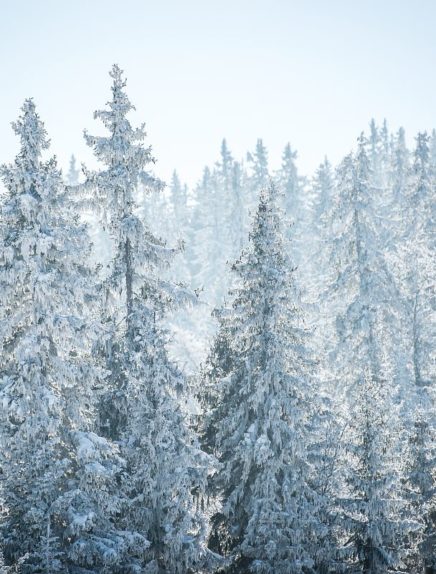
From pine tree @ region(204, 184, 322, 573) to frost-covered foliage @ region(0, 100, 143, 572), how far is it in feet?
15.3

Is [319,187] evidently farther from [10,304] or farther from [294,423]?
[10,304]

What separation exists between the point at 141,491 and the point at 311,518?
558 centimetres

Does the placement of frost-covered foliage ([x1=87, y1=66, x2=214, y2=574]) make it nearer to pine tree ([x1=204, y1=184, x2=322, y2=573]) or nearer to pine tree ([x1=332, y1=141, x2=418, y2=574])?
pine tree ([x1=204, y1=184, x2=322, y2=573])

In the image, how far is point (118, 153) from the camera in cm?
1828

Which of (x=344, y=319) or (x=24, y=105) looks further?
(x=344, y=319)

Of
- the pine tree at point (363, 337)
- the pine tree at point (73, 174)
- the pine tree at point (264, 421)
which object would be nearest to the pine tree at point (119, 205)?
the pine tree at point (264, 421)

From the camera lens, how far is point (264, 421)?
62.7 feet

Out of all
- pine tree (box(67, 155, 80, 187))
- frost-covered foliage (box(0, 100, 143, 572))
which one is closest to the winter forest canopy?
frost-covered foliage (box(0, 100, 143, 572))

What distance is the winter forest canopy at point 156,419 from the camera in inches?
587

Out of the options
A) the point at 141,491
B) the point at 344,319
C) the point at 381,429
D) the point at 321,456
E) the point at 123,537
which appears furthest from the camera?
the point at 344,319

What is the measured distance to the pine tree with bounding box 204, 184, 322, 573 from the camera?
59.0 feet

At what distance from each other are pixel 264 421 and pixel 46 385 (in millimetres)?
7542

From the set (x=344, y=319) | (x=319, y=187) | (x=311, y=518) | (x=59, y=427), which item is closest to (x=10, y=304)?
(x=59, y=427)

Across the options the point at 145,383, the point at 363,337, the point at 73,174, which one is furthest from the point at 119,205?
the point at 73,174
